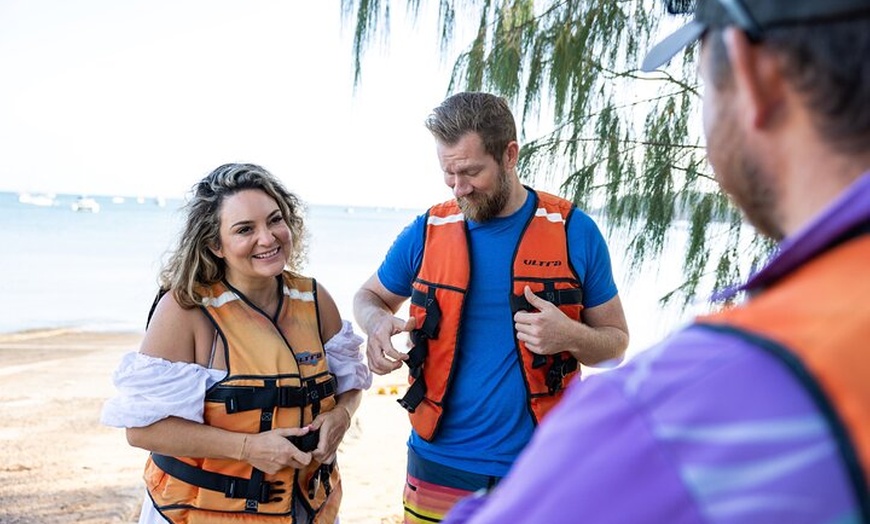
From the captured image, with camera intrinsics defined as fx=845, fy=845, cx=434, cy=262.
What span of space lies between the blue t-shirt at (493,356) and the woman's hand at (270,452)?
60 cm

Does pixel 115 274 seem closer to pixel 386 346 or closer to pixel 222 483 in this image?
pixel 386 346

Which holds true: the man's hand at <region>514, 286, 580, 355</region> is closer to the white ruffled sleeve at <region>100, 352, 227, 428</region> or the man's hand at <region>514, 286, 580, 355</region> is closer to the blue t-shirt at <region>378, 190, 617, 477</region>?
the blue t-shirt at <region>378, 190, 617, 477</region>

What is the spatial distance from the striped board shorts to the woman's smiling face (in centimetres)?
87

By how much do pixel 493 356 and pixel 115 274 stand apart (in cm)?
2571

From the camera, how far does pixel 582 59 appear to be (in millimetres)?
3451

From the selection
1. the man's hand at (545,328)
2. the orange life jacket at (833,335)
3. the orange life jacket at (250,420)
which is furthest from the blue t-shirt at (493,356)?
the orange life jacket at (833,335)

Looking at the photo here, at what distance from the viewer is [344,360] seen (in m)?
2.87

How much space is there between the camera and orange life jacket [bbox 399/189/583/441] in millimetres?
2814

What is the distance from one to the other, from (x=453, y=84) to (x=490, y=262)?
981 millimetres

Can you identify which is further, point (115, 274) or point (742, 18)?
point (115, 274)

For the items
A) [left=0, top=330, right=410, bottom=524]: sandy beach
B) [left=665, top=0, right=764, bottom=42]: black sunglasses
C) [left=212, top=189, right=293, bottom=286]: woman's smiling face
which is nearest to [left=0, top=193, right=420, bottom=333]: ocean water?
[left=212, top=189, right=293, bottom=286]: woman's smiling face

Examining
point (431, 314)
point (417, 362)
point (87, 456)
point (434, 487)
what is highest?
point (431, 314)

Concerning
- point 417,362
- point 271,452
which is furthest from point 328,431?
point 417,362

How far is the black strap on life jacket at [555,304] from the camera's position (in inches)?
111
